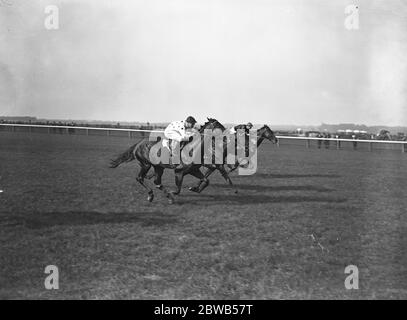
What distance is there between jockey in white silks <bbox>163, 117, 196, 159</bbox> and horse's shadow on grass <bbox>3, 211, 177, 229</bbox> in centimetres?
168

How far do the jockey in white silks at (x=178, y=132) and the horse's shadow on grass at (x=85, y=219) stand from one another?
168 centimetres

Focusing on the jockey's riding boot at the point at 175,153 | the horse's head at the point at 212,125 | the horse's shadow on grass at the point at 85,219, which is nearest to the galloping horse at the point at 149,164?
the jockey's riding boot at the point at 175,153

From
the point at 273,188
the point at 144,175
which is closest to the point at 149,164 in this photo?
the point at 144,175

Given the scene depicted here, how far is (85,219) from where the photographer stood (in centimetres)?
850

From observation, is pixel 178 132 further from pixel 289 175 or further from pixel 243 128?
pixel 289 175

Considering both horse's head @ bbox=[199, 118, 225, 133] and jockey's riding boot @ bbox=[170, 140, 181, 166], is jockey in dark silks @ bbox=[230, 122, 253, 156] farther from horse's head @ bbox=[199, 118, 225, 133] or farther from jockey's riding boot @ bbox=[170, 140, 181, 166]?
jockey's riding boot @ bbox=[170, 140, 181, 166]

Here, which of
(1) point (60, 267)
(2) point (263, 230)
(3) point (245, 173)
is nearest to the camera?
(1) point (60, 267)

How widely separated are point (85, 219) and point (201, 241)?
2.78 meters

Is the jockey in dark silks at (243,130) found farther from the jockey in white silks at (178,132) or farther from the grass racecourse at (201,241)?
the jockey in white silks at (178,132)

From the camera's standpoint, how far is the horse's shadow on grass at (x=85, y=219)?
805cm
